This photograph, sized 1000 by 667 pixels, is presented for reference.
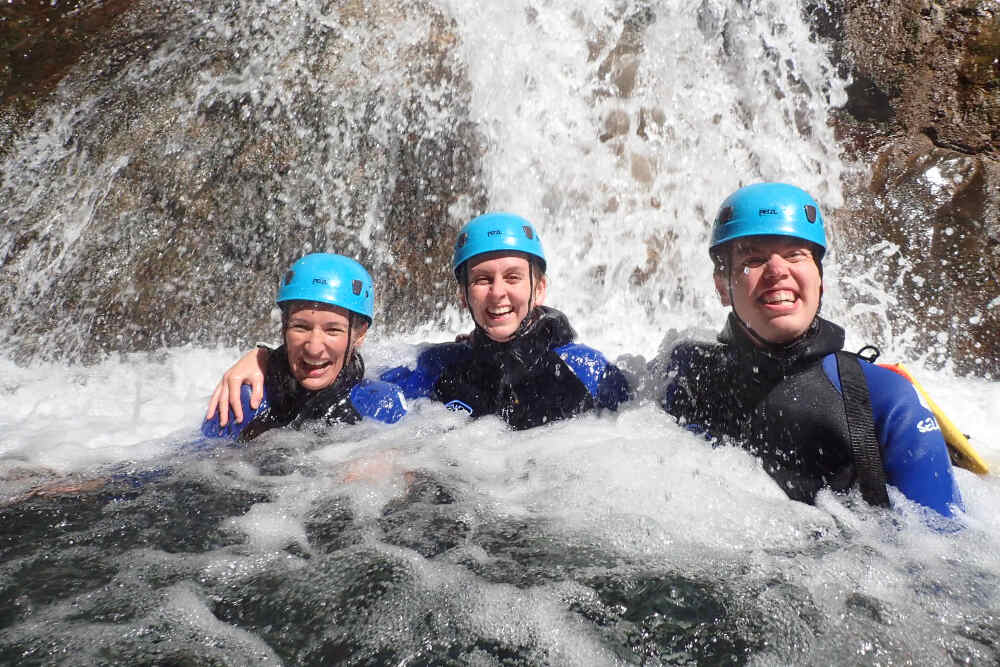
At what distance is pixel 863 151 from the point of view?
6250 millimetres

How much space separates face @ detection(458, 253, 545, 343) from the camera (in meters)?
3.88

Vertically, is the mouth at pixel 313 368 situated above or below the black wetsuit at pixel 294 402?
above

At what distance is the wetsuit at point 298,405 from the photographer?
3.82 m

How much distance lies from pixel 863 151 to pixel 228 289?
5694 millimetres

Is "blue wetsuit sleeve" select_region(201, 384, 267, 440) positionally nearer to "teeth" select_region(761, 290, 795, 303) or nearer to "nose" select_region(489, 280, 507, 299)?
"nose" select_region(489, 280, 507, 299)

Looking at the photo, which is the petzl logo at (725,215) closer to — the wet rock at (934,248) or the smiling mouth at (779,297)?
the smiling mouth at (779,297)

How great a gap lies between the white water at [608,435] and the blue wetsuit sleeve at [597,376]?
167 millimetres

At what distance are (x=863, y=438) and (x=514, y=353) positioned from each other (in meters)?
1.77

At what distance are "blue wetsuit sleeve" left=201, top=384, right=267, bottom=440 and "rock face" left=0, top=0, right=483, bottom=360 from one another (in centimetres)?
238

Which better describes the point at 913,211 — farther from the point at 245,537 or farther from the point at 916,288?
the point at 245,537

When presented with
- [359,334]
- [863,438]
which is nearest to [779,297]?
[863,438]

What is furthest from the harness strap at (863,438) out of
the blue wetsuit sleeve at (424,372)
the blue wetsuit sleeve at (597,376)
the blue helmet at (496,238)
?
the blue wetsuit sleeve at (424,372)

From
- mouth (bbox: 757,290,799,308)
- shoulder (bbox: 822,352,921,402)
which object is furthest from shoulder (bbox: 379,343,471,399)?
shoulder (bbox: 822,352,921,402)

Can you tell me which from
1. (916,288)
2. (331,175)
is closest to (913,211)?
(916,288)
